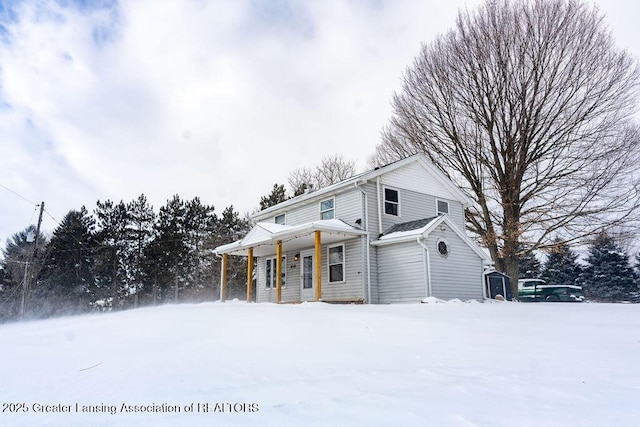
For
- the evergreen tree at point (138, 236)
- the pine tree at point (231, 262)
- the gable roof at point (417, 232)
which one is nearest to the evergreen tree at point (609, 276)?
the gable roof at point (417, 232)

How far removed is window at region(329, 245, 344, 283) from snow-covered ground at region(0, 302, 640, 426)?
7.73 metres

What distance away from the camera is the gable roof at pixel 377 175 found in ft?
44.3

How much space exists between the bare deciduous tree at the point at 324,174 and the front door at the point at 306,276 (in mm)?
14830

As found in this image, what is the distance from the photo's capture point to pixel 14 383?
3.12m

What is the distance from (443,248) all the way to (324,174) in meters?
19.3

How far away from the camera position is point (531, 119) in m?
15.4

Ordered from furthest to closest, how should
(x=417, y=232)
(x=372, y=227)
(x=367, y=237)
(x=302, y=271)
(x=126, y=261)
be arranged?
(x=126, y=261) → (x=302, y=271) → (x=372, y=227) → (x=367, y=237) → (x=417, y=232)

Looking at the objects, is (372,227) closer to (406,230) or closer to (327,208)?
(406,230)

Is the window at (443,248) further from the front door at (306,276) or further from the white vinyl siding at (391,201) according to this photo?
the front door at (306,276)

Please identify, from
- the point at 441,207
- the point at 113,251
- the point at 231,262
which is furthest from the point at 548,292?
the point at 113,251

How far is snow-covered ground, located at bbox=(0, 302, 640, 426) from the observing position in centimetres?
235

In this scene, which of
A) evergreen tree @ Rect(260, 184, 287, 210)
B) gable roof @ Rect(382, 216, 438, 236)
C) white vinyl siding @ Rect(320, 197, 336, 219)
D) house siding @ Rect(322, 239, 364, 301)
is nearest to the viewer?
gable roof @ Rect(382, 216, 438, 236)

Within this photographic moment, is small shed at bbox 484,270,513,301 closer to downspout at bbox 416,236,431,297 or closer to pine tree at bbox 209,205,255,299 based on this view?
downspout at bbox 416,236,431,297

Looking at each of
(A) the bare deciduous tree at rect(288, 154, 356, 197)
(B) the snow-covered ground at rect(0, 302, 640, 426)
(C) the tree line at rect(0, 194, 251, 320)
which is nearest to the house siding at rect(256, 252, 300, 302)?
(B) the snow-covered ground at rect(0, 302, 640, 426)
